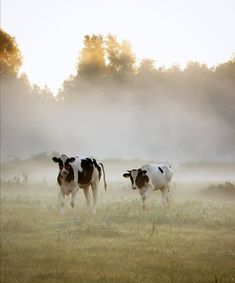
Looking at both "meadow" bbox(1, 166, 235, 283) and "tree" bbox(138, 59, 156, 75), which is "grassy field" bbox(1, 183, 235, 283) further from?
"tree" bbox(138, 59, 156, 75)

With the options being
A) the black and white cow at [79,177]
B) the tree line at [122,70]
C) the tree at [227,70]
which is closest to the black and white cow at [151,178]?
the black and white cow at [79,177]

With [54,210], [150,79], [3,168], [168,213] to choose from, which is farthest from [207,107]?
[3,168]

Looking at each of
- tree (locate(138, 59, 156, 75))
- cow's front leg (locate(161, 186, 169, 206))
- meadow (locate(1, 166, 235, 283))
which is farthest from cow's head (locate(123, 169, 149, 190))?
tree (locate(138, 59, 156, 75))

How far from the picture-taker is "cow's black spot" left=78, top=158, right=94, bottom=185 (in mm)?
18750

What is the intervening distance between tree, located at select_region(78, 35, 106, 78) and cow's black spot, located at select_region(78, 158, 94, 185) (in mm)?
9210

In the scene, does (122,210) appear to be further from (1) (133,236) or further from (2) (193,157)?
(2) (193,157)

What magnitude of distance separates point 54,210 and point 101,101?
861cm

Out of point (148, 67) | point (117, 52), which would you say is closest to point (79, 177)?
point (117, 52)

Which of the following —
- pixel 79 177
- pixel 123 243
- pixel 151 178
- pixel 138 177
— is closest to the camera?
pixel 123 243

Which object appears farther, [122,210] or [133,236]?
[122,210]

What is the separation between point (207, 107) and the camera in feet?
24.9

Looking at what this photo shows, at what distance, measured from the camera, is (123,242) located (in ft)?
40.3

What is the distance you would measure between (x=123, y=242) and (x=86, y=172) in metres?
7.00

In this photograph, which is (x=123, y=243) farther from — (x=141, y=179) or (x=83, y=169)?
(x=83, y=169)
